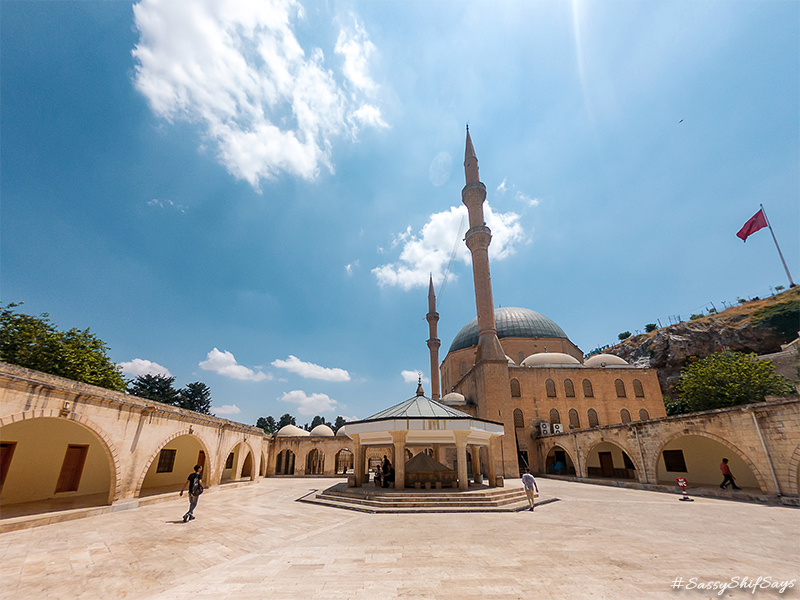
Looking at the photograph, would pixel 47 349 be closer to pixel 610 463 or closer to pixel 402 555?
pixel 402 555

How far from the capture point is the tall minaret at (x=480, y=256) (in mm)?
25281

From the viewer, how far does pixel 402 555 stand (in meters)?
5.95

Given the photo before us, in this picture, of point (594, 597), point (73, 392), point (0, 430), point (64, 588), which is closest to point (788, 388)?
point (594, 597)

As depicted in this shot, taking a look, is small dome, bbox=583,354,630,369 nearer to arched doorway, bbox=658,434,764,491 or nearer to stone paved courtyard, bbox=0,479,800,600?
arched doorway, bbox=658,434,764,491

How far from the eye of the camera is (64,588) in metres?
4.65


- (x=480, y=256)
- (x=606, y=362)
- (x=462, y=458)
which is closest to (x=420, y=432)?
(x=462, y=458)

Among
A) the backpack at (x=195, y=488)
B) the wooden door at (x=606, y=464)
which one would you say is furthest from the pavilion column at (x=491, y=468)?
the wooden door at (x=606, y=464)

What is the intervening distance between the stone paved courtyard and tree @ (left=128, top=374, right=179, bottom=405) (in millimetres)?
31656

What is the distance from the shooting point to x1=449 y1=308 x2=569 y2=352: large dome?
35.4 m

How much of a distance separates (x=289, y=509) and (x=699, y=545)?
10.5m

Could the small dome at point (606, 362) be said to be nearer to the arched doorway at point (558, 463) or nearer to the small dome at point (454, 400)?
the arched doorway at point (558, 463)

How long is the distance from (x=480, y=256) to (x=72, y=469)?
2491cm

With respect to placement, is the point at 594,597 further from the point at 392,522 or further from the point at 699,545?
Result: the point at 392,522

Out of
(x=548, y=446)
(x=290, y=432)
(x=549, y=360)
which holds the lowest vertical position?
(x=548, y=446)
